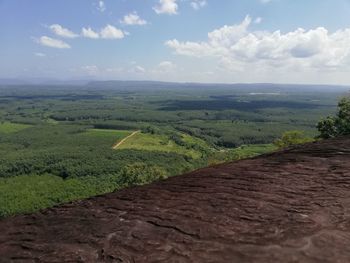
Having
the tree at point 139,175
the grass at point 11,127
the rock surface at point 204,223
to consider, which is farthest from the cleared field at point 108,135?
the rock surface at point 204,223

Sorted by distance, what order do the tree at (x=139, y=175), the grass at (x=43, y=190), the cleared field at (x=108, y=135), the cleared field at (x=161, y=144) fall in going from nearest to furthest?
the tree at (x=139, y=175)
the grass at (x=43, y=190)
the cleared field at (x=161, y=144)
the cleared field at (x=108, y=135)

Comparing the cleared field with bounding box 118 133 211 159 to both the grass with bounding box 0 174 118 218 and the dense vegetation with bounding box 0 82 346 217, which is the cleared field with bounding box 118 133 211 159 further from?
the grass with bounding box 0 174 118 218

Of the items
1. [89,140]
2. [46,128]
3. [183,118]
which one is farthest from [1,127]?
[183,118]

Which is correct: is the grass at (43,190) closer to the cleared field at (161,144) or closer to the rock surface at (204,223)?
the cleared field at (161,144)

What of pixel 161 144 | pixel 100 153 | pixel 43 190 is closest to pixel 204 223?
pixel 43 190

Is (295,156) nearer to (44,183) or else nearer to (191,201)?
(191,201)

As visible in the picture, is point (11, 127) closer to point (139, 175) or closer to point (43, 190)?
point (43, 190)
